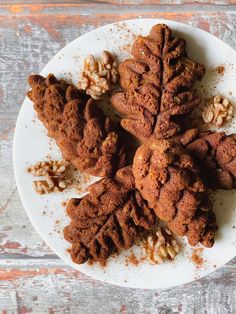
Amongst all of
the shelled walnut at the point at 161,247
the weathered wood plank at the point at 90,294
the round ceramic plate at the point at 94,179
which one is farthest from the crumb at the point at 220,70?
the weathered wood plank at the point at 90,294

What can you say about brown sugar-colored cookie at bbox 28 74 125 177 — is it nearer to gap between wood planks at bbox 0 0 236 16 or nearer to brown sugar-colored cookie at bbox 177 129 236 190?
brown sugar-colored cookie at bbox 177 129 236 190

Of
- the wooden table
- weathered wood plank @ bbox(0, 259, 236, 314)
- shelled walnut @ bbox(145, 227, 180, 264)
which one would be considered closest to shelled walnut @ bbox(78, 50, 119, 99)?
the wooden table

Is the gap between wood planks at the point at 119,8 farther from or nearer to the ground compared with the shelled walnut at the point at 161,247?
farther from the ground

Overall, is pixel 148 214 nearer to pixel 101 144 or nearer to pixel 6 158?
pixel 101 144

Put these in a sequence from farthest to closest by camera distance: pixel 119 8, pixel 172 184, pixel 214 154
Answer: pixel 119 8
pixel 214 154
pixel 172 184

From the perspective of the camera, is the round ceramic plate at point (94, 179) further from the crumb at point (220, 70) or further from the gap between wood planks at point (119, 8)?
the gap between wood planks at point (119, 8)

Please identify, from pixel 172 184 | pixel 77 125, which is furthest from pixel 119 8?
pixel 172 184

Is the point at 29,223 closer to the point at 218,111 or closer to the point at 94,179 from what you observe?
the point at 94,179
